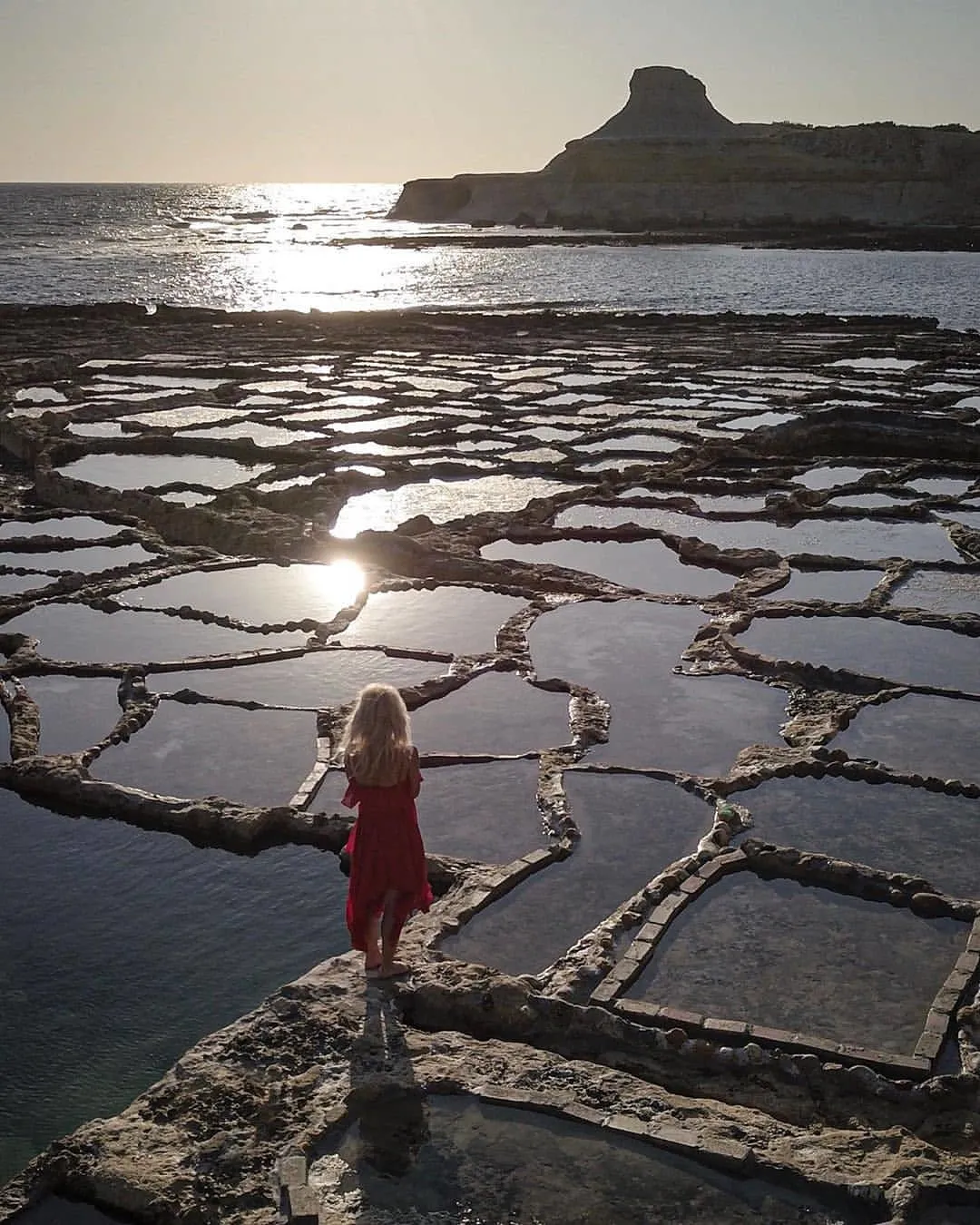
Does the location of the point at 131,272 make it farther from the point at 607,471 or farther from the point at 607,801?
the point at 607,801

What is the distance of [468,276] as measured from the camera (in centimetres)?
4962

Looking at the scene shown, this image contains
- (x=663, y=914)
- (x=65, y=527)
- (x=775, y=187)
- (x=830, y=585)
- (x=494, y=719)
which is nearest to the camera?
(x=663, y=914)

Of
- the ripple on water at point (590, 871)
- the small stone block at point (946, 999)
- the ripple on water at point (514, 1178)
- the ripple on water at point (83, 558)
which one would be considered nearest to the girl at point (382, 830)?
the ripple on water at point (590, 871)

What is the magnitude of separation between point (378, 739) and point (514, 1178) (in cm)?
125

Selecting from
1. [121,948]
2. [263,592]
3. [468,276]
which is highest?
[468,276]

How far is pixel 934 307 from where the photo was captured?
106ft

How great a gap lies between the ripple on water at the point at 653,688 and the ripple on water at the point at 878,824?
0.39m

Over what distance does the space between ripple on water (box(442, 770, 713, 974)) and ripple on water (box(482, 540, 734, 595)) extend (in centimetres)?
302

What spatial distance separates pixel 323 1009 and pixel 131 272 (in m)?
53.6

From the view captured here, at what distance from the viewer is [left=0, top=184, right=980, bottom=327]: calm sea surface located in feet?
120

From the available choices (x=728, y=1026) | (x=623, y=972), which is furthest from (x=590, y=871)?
(x=728, y=1026)

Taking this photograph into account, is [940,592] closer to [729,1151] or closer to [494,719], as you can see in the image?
[494,719]

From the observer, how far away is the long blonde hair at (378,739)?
3822 millimetres

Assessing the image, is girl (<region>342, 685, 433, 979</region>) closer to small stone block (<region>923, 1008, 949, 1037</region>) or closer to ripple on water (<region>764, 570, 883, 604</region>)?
small stone block (<region>923, 1008, 949, 1037</region>)
